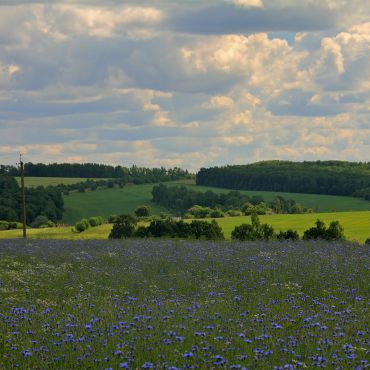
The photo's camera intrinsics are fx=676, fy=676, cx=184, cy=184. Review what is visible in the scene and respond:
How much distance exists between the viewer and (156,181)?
149750 mm

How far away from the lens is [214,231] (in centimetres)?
3766

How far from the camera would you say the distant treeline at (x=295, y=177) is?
369ft

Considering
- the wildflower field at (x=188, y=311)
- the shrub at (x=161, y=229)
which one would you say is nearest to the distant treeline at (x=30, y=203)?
the shrub at (x=161, y=229)

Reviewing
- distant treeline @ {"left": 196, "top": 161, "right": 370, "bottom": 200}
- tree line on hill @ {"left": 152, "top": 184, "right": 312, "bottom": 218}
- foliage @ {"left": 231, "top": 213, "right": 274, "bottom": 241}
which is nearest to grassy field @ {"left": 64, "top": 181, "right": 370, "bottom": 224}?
tree line on hill @ {"left": 152, "top": 184, "right": 312, "bottom": 218}

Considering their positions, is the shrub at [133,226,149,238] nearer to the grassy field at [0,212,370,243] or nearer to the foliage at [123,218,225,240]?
the foliage at [123,218,225,240]

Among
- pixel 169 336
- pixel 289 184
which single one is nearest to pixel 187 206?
pixel 289 184

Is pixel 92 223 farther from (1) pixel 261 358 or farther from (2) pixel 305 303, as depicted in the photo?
(1) pixel 261 358

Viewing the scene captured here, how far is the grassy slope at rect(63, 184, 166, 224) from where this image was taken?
109 metres

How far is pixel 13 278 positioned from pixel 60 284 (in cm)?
119

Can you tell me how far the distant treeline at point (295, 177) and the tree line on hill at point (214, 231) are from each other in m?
67.0

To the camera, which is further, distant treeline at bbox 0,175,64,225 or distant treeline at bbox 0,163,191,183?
distant treeline at bbox 0,163,191,183

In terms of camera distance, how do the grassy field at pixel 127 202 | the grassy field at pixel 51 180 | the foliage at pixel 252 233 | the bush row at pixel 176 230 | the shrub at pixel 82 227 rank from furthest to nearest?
the grassy field at pixel 51 180
the grassy field at pixel 127 202
the shrub at pixel 82 227
the bush row at pixel 176 230
the foliage at pixel 252 233

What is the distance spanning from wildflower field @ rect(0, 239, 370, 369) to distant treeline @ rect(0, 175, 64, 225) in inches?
2803

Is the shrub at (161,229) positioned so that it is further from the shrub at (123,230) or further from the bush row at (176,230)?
the shrub at (123,230)
